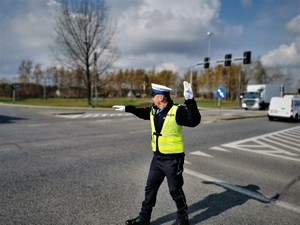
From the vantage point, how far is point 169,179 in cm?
308

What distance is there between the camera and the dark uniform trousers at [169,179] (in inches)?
121

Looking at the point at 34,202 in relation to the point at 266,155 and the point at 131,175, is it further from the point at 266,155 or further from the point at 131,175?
the point at 266,155

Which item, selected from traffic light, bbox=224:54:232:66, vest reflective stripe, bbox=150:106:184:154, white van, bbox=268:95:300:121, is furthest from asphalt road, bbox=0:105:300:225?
traffic light, bbox=224:54:232:66

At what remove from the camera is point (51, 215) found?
3.41 meters

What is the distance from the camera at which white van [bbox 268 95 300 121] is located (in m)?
18.1

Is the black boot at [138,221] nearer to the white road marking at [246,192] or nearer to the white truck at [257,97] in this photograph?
the white road marking at [246,192]

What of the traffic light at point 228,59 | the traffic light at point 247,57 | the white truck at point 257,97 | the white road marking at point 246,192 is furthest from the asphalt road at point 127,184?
the white truck at point 257,97

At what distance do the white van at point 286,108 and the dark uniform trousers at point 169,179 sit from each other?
17808 millimetres

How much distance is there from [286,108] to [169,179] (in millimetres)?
18060

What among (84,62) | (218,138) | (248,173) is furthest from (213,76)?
(248,173)

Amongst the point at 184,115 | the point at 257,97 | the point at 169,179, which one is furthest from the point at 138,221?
the point at 257,97

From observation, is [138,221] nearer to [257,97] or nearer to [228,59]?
[228,59]

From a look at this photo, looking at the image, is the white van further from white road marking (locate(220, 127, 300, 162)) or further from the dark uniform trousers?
the dark uniform trousers

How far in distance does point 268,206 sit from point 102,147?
5.26 meters
